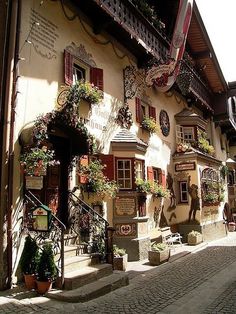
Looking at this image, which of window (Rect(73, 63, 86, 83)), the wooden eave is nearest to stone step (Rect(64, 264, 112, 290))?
window (Rect(73, 63, 86, 83))

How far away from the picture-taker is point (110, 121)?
1260 cm

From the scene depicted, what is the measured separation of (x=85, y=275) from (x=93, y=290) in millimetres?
543

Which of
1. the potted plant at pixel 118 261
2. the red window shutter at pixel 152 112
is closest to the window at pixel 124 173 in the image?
the potted plant at pixel 118 261

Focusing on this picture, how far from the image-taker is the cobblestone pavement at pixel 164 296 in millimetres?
6789

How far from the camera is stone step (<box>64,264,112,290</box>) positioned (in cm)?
755

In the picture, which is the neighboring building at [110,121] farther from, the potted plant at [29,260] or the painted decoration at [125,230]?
the potted plant at [29,260]

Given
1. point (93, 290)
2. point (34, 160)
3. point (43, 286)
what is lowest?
point (93, 290)

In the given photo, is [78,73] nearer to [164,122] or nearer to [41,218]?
[41,218]

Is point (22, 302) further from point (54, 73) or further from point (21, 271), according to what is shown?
point (54, 73)

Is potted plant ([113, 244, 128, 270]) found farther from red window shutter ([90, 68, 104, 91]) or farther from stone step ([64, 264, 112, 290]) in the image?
red window shutter ([90, 68, 104, 91])

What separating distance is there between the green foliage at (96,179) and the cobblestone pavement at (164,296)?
271 cm

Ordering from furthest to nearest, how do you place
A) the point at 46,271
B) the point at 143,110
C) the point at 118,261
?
the point at 143,110, the point at 118,261, the point at 46,271

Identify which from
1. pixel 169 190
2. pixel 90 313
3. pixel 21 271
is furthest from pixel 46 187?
pixel 169 190

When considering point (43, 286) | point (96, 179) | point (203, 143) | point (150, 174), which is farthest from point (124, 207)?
point (203, 143)
